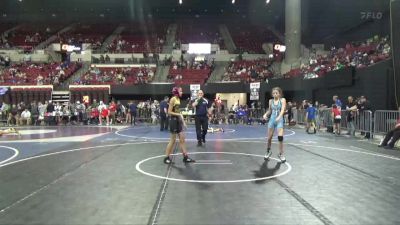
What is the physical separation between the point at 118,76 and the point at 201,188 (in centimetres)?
3082

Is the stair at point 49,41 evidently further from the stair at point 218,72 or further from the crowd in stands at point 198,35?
the stair at point 218,72

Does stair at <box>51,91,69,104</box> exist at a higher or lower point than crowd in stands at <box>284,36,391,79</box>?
lower

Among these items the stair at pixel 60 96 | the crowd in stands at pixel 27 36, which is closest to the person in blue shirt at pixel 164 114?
the stair at pixel 60 96

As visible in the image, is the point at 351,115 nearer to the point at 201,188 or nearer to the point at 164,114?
the point at 164,114

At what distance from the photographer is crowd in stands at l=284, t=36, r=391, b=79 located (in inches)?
831

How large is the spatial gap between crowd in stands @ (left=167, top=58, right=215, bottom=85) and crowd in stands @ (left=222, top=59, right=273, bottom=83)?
6.07 feet

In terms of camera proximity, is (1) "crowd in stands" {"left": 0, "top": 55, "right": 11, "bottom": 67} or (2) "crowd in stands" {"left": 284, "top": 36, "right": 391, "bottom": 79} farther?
(1) "crowd in stands" {"left": 0, "top": 55, "right": 11, "bottom": 67}

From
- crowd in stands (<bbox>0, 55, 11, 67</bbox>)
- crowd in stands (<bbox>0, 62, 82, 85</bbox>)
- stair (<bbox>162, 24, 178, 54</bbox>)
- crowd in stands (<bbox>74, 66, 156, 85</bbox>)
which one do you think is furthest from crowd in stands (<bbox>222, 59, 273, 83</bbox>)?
crowd in stands (<bbox>0, 55, 11, 67</bbox>)

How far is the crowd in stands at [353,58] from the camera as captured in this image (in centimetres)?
2110

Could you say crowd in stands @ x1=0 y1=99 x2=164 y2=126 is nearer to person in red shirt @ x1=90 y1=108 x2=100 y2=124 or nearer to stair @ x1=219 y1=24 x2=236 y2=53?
person in red shirt @ x1=90 y1=108 x2=100 y2=124

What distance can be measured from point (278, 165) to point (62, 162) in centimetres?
480

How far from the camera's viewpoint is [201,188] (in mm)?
6398

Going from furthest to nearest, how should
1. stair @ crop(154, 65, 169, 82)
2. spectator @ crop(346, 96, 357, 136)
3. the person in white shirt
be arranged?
stair @ crop(154, 65, 169, 82) < the person in white shirt < spectator @ crop(346, 96, 357, 136)

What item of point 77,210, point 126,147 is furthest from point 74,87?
point 77,210
